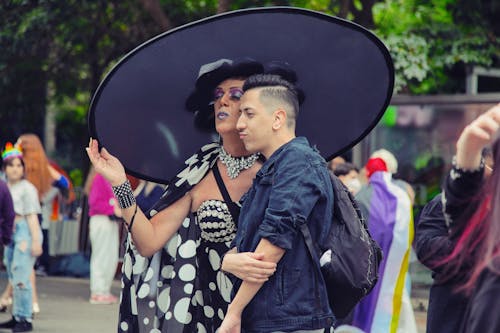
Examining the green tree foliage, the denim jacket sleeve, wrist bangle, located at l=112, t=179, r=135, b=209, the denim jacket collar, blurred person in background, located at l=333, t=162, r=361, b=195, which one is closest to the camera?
the denim jacket sleeve

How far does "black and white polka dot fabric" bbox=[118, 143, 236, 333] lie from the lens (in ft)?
15.7

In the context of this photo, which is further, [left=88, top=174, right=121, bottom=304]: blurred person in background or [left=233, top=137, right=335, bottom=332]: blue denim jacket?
[left=88, top=174, right=121, bottom=304]: blurred person in background

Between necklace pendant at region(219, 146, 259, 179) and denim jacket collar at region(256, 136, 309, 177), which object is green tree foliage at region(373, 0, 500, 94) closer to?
necklace pendant at region(219, 146, 259, 179)

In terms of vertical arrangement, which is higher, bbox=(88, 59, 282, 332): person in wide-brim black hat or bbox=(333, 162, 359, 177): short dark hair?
bbox=(88, 59, 282, 332): person in wide-brim black hat

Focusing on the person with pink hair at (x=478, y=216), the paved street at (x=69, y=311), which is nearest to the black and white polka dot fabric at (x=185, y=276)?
the person with pink hair at (x=478, y=216)

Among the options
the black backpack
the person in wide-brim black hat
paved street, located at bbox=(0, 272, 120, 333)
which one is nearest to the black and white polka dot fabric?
the person in wide-brim black hat

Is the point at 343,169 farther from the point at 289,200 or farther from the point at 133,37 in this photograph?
the point at 133,37

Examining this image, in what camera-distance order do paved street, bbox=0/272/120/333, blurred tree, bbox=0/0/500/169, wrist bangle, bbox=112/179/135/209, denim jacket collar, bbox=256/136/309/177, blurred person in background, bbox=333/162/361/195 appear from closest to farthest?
denim jacket collar, bbox=256/136/309/177 → wrist bangle, bbox=112/179/135/209 → blurred person in background, bbox=333/162/361/195 → paved street, bbox=0/272/120/333 → blurred tree, bbox=0/0/500/169

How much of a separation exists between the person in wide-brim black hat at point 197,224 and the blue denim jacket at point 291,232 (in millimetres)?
669

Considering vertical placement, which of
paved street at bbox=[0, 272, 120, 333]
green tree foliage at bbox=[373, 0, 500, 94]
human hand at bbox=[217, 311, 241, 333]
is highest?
green tree foliage at bbox=[373, 0, 500, 94]

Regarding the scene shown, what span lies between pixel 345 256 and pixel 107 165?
130cm

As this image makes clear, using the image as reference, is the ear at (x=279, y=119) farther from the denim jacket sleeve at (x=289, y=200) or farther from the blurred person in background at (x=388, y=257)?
the blurred person in background at (x=388, y=257)

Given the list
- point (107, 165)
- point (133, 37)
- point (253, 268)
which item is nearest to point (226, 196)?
point (107, 165)

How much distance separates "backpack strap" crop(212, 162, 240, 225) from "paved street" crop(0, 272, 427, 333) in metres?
6.13
